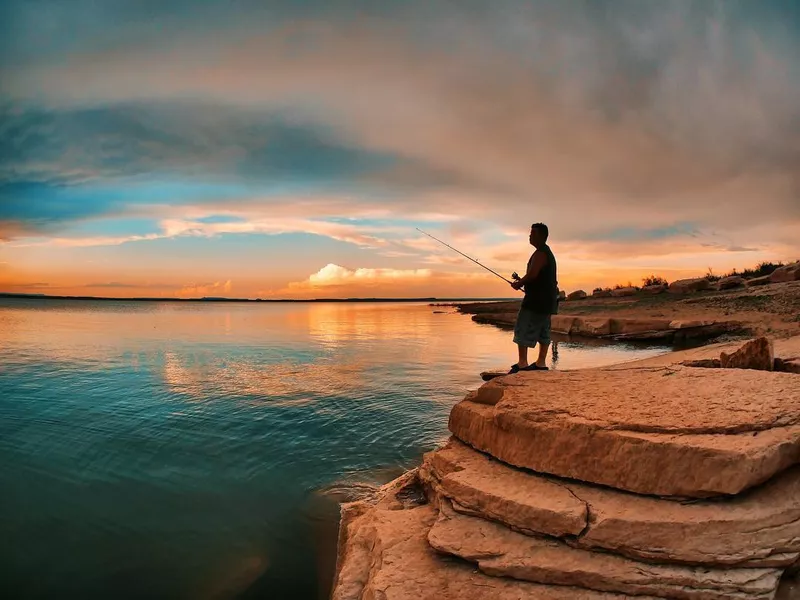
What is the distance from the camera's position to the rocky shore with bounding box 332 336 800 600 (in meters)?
3.36

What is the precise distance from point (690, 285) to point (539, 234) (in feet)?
102

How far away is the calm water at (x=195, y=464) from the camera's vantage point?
18.4ft

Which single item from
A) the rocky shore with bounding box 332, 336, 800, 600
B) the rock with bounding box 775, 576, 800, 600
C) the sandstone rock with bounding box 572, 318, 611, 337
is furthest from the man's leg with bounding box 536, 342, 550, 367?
the sandstone rock with bounding box 572, 318, 611, 337

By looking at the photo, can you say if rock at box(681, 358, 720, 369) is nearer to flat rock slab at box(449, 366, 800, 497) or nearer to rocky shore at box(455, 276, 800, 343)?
flat rock slab at box(449, 366, 800, 497)

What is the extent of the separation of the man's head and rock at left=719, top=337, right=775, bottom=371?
318 cm

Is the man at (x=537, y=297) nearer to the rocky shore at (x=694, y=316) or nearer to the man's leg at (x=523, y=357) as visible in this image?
the man's leg at (x=523, y=357)

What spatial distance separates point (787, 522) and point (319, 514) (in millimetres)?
5158

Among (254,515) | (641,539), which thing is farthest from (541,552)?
(254,515)

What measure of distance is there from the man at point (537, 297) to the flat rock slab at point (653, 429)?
1.63 meters

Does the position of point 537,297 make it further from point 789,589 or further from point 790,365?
point 789,589

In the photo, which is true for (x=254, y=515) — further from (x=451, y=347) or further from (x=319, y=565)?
(x=451, y=347)

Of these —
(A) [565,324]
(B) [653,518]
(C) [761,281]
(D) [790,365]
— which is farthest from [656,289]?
(B) [653,518]

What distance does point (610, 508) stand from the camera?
3.79m

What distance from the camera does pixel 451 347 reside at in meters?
24.1
